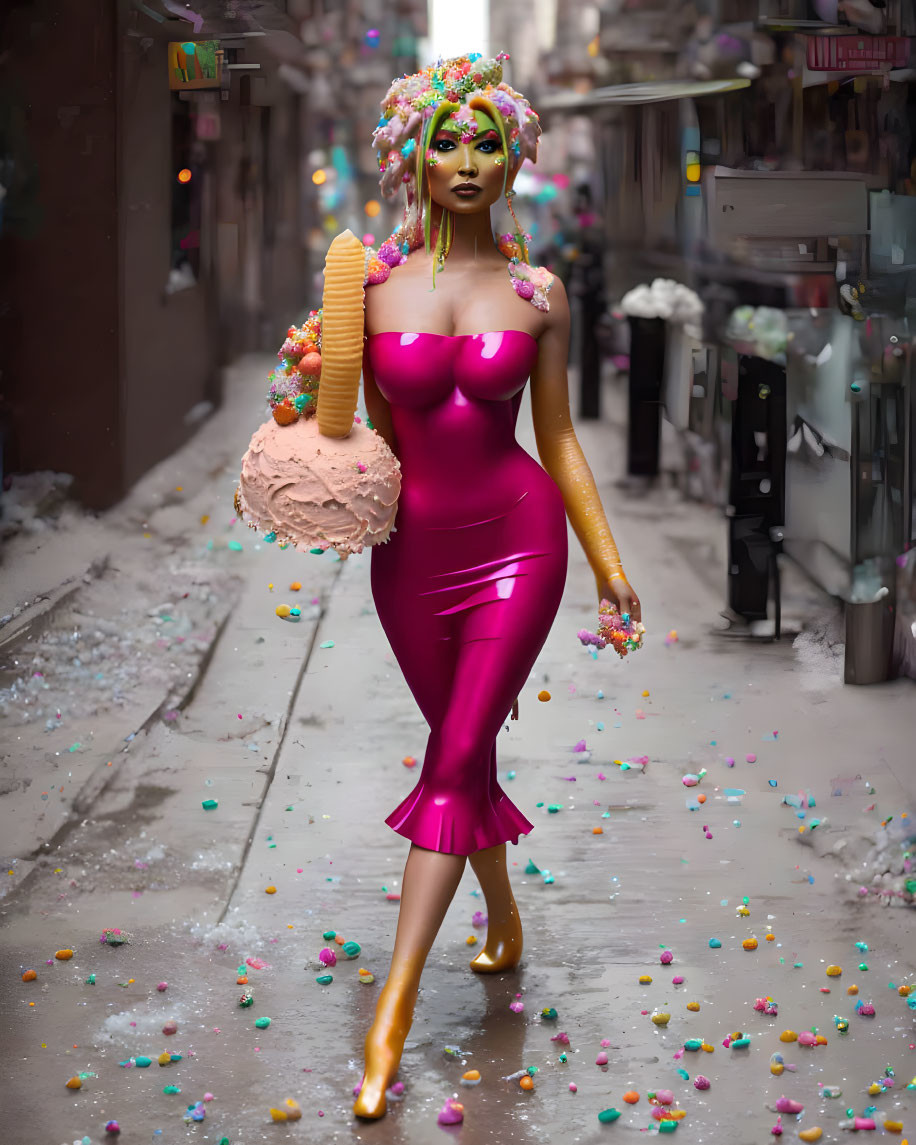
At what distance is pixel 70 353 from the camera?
20.7 ft

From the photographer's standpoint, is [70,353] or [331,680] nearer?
[331,680]

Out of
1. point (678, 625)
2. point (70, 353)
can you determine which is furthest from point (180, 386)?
point (678, 625)

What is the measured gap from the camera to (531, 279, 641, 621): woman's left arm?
3.39 meters

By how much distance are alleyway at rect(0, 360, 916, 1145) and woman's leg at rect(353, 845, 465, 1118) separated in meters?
0.08

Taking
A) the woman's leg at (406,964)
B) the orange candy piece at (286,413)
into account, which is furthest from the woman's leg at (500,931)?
the orange candy piece at (286,413)

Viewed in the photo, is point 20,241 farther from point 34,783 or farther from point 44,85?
point 34,783

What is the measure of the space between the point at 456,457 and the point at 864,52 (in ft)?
9.73

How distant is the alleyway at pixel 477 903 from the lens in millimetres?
3195

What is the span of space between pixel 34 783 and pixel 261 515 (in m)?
2.07

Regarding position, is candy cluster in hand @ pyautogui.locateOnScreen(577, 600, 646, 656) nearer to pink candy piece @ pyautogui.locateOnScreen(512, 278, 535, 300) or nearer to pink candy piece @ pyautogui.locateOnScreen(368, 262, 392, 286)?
pink candy piece @ pyautogui.locateOnScreen(512, 278, 535, 300)

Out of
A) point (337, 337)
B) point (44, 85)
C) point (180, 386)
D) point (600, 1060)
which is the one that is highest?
point (44, 85)

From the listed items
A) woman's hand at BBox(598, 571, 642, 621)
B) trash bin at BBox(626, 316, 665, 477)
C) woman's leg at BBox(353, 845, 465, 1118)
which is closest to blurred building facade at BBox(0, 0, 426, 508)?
trash bin at BBox(626, 316, 665, 477)

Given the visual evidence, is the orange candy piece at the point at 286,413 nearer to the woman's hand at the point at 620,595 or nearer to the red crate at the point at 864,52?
the woman's hand at the point at 620,595

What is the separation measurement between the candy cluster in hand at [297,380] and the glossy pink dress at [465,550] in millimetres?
135
